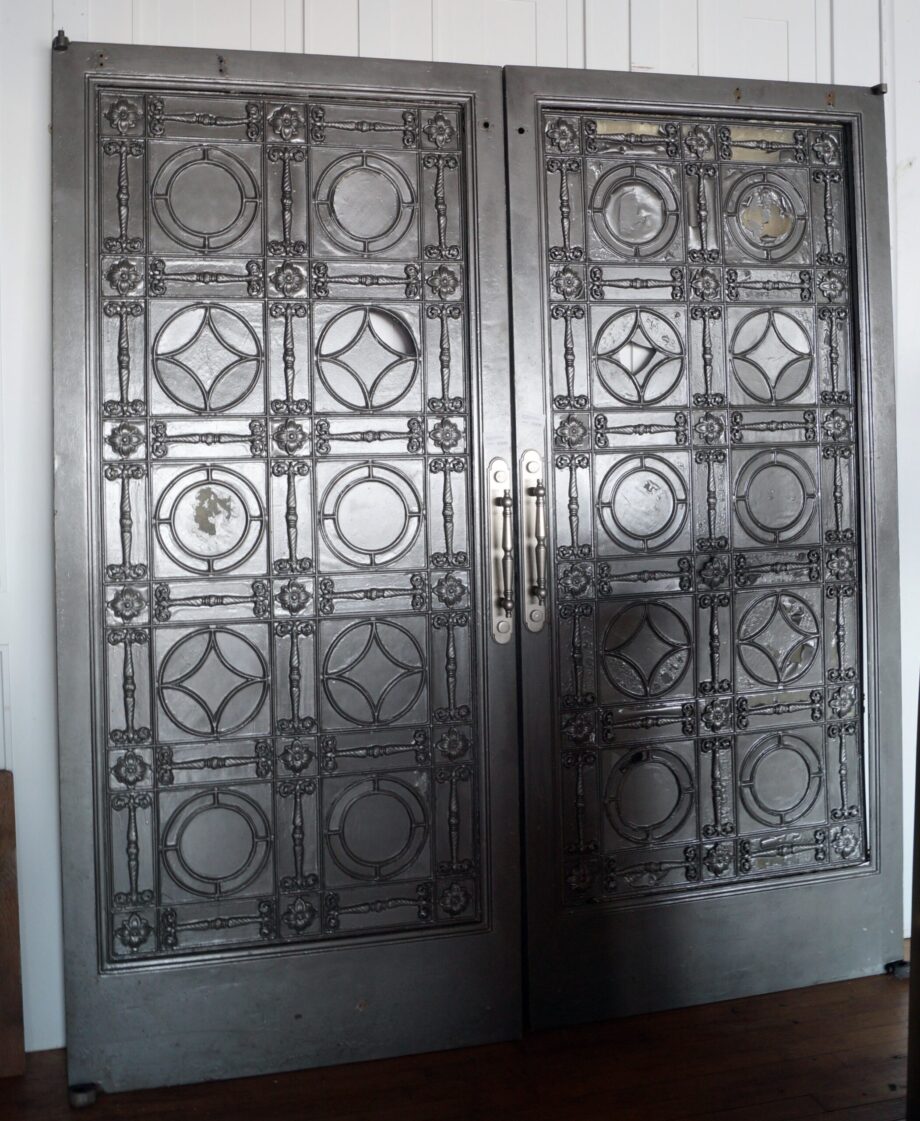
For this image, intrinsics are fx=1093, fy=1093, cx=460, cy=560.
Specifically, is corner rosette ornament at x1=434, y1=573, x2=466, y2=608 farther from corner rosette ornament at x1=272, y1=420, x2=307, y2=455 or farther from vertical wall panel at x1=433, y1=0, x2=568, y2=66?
vertical wall panel at x1=433, y1=0, x2=568, y2=66

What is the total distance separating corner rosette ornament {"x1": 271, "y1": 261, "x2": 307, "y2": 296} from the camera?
2730 millimetres

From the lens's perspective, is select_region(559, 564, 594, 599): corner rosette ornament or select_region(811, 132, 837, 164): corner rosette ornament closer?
select_region(559, 564, 594, 599): corner rosette ornament

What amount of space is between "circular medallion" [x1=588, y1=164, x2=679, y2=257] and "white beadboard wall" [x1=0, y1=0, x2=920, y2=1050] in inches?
12.0

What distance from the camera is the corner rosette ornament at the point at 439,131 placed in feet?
9.24

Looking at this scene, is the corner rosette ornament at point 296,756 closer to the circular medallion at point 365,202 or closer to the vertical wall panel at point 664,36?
the circular medallion at point 365,202

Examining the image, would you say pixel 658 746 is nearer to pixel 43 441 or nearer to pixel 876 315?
pixel 876 315

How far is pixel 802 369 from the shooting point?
309 centimetres

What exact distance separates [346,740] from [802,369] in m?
1.63

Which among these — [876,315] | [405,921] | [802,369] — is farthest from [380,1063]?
[876,315]

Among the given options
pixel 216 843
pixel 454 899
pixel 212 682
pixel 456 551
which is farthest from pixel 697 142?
pixel 216 843

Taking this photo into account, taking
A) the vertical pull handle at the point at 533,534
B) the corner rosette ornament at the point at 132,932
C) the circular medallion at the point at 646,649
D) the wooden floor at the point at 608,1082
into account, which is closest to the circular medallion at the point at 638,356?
the vertical pull handle at the point at 533,534

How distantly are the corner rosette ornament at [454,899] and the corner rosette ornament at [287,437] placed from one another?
122cm

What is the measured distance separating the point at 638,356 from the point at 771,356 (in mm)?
398

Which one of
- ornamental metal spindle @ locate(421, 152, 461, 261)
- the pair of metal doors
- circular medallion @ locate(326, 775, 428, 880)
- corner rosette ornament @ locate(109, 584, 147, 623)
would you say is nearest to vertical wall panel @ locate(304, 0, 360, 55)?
the pair of metal doors
